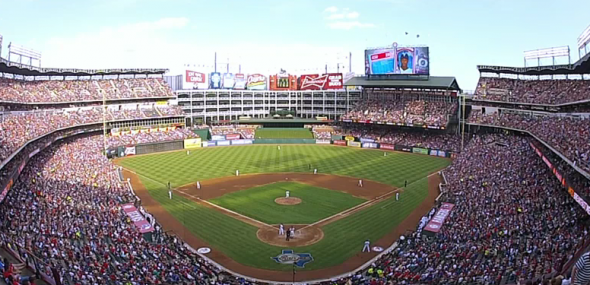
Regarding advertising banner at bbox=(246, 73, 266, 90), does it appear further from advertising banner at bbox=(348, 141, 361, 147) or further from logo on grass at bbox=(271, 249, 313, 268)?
logo on grass at bbox=(271, 249, 313, 268)

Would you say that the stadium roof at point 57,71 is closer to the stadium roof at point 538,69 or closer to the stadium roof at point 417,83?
the stadium roof at point 417,83

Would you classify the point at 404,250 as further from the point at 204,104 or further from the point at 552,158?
the point at 204,104

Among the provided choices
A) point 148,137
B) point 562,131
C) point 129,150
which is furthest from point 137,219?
point 148,137

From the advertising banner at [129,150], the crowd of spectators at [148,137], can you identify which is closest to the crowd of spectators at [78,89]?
the crowd of spectators at [148,137]

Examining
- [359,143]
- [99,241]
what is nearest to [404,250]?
[99,241]

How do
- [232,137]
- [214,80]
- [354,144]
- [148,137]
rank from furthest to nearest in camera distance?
[214,80] < [232,137] < [354,144] < [148,137]

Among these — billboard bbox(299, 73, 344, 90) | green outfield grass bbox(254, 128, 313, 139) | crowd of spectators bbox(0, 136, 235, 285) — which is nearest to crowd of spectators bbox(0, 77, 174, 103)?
green outfield grass bbox(254, 128, 313, 139)

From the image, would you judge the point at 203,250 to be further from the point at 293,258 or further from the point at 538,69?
the point at 538,69
